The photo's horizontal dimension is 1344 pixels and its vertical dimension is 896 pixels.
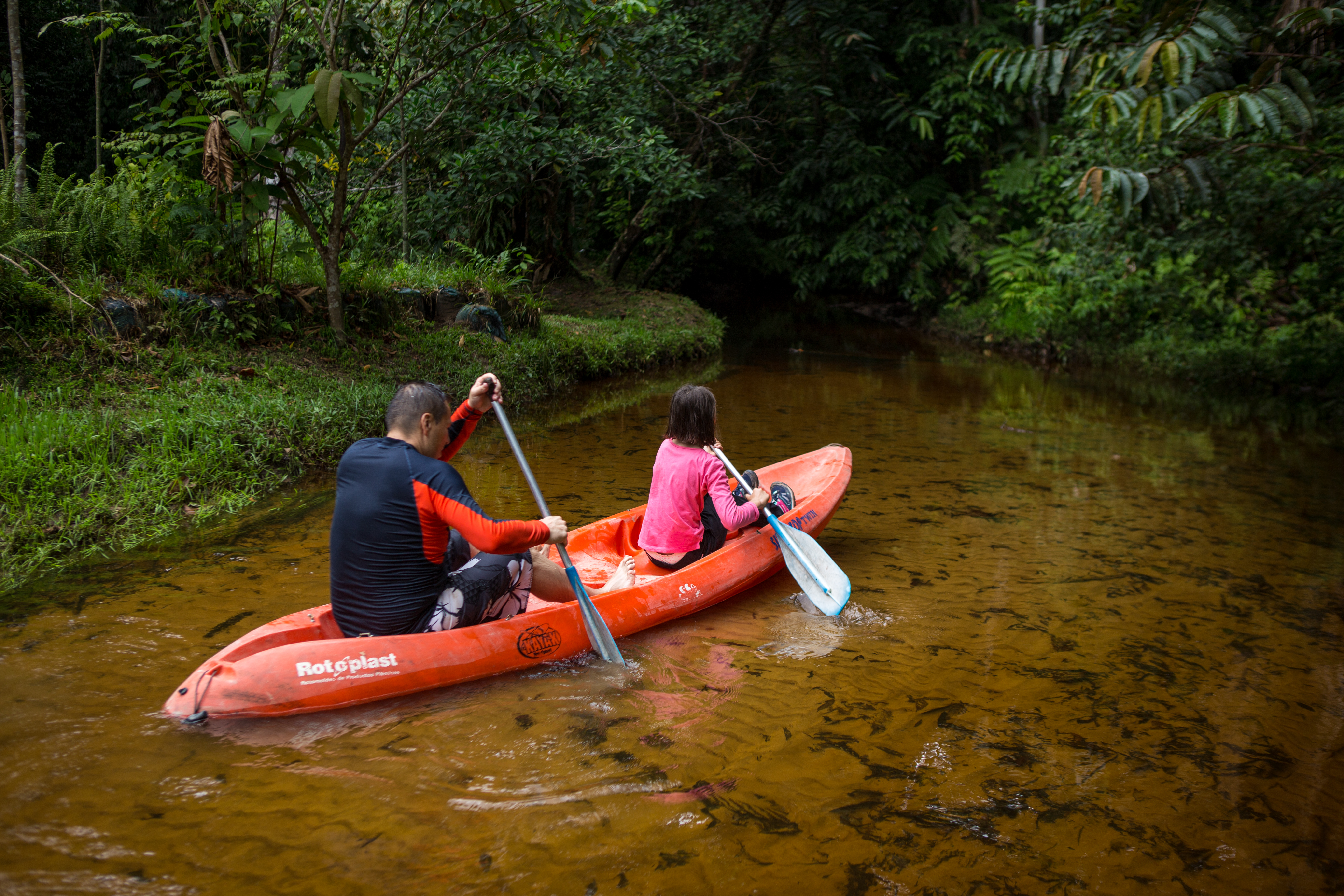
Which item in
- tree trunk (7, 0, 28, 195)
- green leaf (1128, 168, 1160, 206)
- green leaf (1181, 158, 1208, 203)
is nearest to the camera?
green leaf (1128, 168, 1160, 206)

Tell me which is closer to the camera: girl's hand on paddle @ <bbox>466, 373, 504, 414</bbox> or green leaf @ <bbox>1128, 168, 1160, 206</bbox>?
girl's hand on paddle @ <bbox>466, 373, 504, 414</bbox>

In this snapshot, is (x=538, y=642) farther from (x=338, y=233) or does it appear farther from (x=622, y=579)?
(x=338, y=233)

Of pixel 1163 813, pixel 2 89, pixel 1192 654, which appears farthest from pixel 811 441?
pixel 2 89

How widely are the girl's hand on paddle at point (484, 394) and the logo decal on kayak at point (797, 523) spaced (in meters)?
1.63

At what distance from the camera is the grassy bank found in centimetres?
428

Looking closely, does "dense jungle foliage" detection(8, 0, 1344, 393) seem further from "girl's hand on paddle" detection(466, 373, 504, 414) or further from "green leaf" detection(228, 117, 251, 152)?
"girl's hand on paddle" detection(466, 373, 504, 414)

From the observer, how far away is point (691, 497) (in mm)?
4090

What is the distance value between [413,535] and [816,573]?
2057 mm

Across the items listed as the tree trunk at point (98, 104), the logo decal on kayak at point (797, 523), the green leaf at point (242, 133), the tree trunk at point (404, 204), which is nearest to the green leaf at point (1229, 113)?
the logo decal on kayak at point (797, 523)

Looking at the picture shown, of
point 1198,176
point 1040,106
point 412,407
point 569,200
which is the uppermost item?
point 1040,106

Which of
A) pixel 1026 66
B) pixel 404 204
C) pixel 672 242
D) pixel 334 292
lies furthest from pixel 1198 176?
pixel 672 242

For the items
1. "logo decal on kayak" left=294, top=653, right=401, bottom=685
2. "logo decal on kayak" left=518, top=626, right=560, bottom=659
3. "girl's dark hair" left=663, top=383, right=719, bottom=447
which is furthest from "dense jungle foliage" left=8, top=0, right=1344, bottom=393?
"logo decal on kayak" left=294, top=653, right=401, bottom=685

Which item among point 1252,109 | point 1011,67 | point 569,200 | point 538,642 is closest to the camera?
point 538,642

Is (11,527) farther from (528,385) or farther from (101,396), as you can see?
(528,385)
